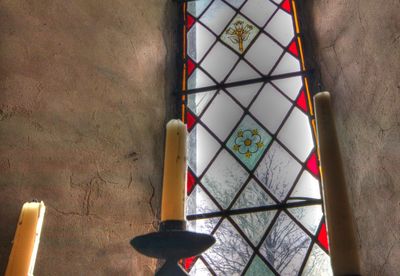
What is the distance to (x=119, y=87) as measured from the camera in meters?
1.67

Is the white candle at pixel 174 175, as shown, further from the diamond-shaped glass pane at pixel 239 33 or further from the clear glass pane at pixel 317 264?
the diamond-shaped glass pane at pixel 239 33

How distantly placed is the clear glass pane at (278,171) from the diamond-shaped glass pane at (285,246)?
0.10 metres

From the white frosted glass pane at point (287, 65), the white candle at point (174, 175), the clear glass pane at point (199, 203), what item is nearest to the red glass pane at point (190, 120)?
the clear glass pane at point (199, 203)

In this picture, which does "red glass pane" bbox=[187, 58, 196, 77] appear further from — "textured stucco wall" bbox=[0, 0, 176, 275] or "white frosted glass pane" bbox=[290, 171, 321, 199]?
"white frosted glass pane" bbox=[290, 171, 321, 199]

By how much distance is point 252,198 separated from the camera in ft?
5.23

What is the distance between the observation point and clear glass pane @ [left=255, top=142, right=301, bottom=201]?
158 centimetres

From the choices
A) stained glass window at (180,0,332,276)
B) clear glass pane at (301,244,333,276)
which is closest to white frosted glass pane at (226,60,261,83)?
stained glass window at (180,0,332,276)

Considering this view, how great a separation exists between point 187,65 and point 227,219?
739 millimetres

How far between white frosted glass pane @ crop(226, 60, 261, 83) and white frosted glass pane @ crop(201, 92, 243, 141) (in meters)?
0.09

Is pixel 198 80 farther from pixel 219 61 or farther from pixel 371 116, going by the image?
pixel 371 116

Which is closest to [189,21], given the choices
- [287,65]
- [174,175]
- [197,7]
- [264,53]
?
[197,7]

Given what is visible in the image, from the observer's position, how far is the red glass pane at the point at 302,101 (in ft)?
5.65

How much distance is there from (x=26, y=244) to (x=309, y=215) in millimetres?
1000

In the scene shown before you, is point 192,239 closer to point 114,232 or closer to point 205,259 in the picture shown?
point 114,232
